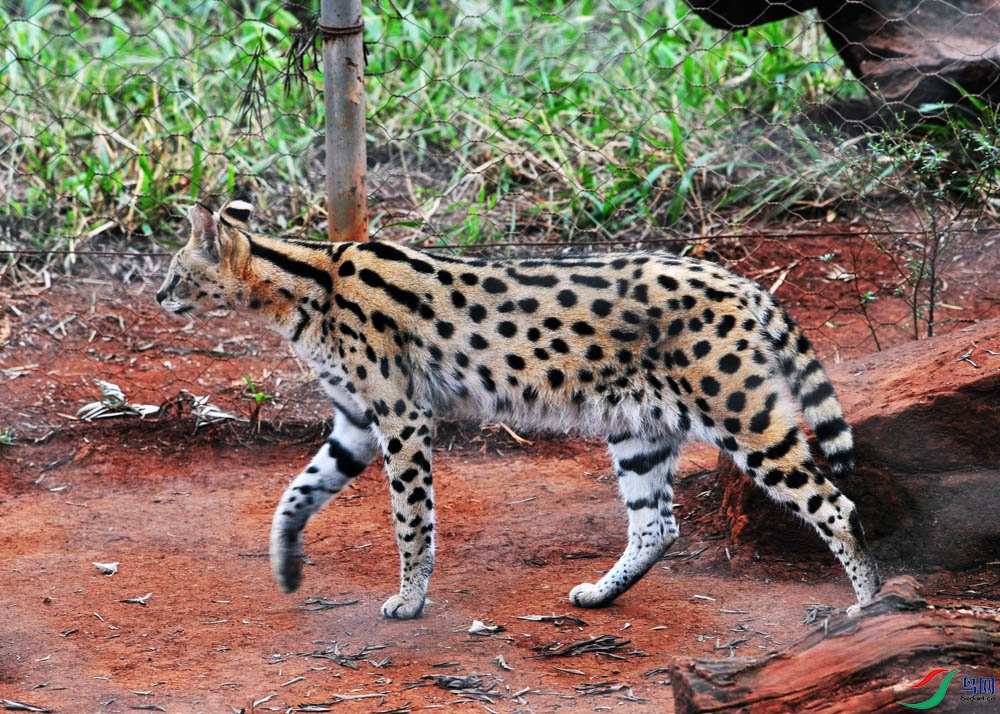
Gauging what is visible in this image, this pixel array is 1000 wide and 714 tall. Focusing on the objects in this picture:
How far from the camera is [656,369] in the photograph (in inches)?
179

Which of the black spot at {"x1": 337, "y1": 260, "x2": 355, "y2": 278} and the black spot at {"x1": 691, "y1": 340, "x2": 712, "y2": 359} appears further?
the black spot at {"x1": 337, "y1": 260, "x2": 355, "y2": 278}

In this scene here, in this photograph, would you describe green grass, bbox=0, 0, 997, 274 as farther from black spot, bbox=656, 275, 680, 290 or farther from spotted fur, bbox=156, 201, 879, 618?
black spot, bbox=656, 275, 680, 290

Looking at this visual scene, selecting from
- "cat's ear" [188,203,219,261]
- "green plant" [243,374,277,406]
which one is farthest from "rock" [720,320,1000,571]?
"green plant" [243,374,277,406]

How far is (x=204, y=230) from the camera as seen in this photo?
16.0 ft

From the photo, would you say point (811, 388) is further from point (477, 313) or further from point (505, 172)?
point (505, 172)

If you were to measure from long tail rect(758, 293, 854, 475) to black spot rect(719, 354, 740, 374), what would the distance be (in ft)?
0.70

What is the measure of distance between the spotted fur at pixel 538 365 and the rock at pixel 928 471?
0.36m

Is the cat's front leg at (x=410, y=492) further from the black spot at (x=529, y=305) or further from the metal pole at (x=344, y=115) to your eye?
the metal pole at (x=344, y=115)

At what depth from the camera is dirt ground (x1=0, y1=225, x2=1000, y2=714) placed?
4.08 meters

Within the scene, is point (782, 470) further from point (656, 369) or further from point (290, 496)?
point (290, 496)

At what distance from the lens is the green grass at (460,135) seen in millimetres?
7598

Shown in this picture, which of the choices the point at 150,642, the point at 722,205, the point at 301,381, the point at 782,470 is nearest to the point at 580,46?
the point at 722,205

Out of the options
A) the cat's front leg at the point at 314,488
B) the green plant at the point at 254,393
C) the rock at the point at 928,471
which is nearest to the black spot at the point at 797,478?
the rock at the point at 928,471

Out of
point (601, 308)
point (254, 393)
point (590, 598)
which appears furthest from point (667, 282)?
point (254, 393)
